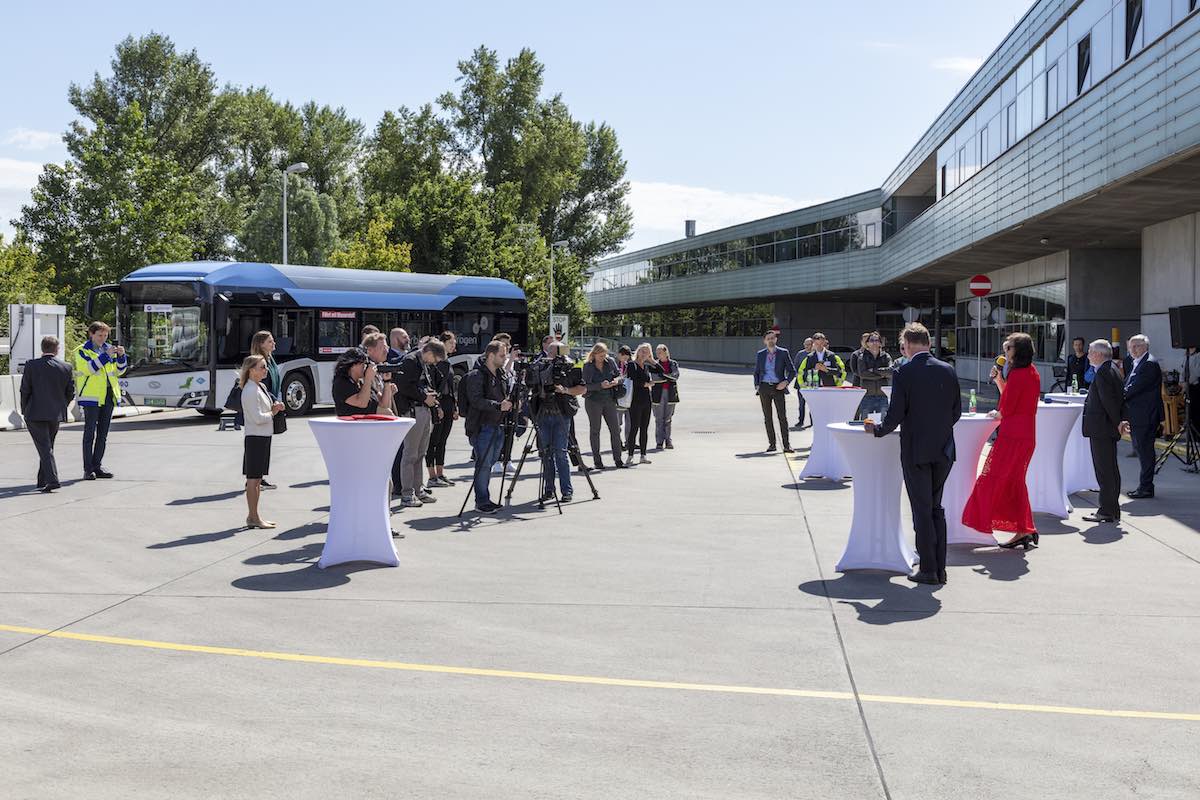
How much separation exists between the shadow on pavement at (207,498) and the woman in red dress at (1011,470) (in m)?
7.79

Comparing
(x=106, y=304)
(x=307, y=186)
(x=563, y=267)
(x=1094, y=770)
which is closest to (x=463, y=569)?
(x=1094, y=770)

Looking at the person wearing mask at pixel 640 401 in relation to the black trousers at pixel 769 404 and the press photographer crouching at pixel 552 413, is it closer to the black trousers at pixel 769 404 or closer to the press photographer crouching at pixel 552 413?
the black trousers at pixel 769 404

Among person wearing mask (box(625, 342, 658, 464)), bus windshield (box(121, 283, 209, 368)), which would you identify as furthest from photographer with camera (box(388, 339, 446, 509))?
bus windshield (box(121, 283, 209, 368))

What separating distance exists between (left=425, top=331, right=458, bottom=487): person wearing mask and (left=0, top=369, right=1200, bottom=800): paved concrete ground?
7.51 ft

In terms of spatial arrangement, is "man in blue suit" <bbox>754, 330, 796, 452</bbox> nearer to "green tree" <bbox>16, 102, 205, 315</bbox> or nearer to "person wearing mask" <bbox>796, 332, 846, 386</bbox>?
"person wearing mask" <bbox>796, 332, 846, 386</bbox>

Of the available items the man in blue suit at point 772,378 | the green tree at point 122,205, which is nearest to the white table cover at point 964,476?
the man in blue suit at point 772,378

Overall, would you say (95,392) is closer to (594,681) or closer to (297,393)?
(594,681)

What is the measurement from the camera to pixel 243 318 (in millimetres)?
24500

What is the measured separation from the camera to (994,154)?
102ft

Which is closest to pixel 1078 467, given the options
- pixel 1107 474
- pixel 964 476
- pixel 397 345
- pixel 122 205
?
pixel 1107 474

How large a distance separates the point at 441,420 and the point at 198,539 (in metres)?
3.85

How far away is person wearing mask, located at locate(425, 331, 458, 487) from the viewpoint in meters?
13.1

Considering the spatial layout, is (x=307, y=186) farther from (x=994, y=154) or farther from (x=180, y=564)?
(x=180, y=564)

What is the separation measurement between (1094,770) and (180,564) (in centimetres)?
678
